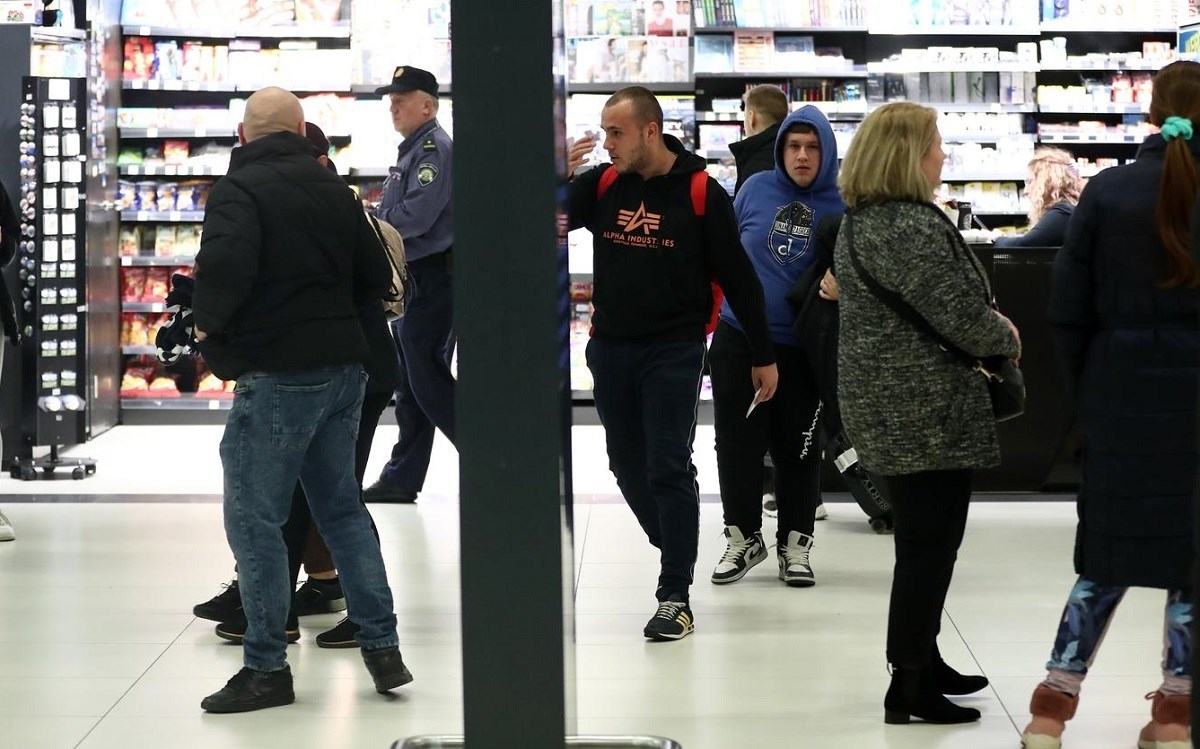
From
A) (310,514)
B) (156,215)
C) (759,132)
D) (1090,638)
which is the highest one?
(759,132)

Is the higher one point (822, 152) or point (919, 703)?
point (822, 152)

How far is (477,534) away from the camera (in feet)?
9.45

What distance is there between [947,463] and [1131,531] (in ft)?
1.34

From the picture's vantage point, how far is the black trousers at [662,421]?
4398 mm

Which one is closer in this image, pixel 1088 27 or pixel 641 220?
pixel 641 220

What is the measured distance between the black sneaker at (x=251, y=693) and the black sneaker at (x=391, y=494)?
268 cm

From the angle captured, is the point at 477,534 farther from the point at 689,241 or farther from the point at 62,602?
the point at 62,602

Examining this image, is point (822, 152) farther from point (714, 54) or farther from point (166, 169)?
point (166, 169)

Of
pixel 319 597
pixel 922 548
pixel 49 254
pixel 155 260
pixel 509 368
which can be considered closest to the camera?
pixel 509 368

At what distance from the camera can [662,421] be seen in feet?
14.4

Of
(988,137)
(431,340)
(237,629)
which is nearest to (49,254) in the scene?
(431,340)

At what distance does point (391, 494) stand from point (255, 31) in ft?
11.7

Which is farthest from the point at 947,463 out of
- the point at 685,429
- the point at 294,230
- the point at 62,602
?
the point at 62,602

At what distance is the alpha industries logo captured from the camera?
14.4 feet
